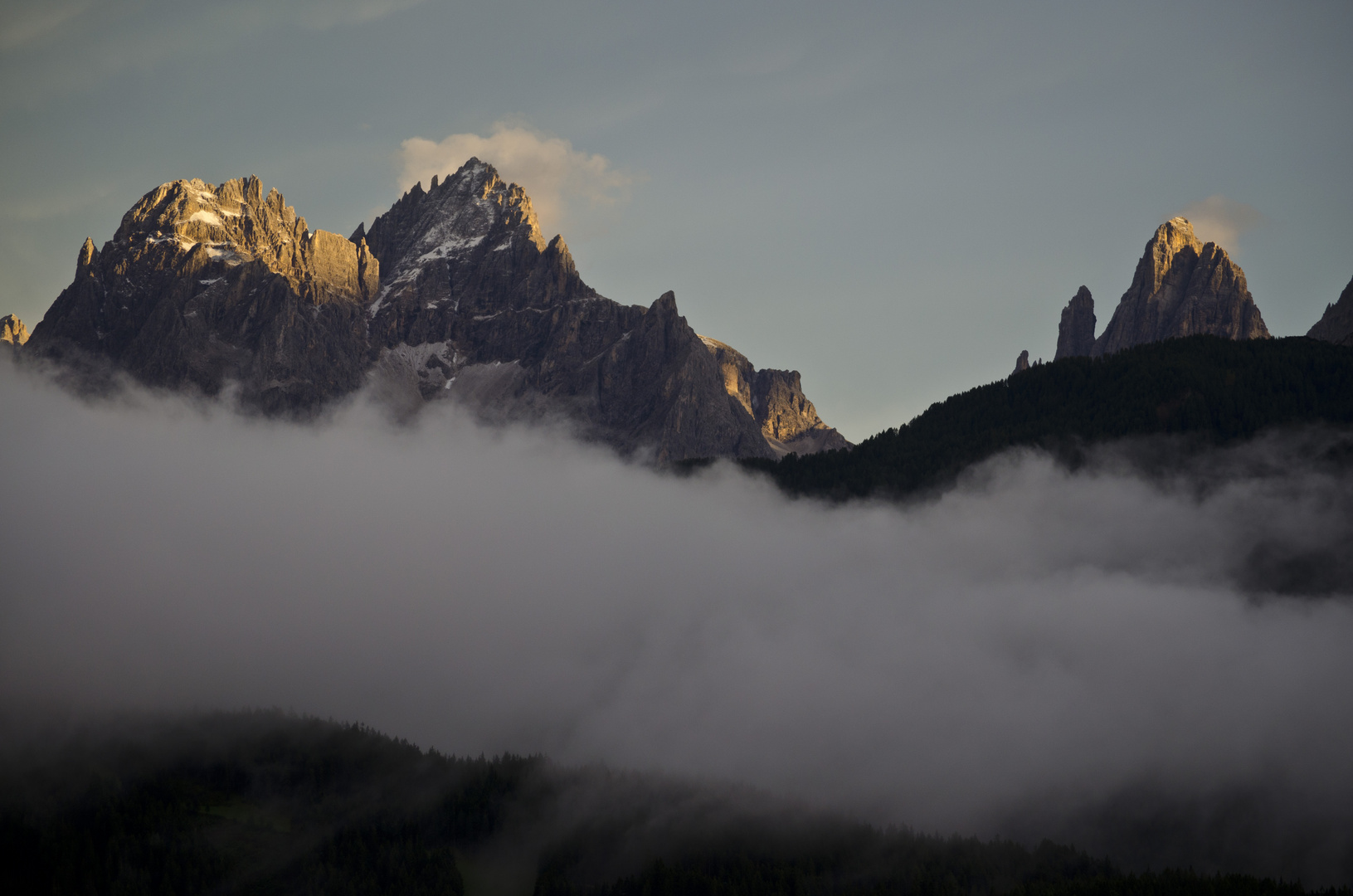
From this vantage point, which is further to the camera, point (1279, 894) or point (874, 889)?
point (874, 889)

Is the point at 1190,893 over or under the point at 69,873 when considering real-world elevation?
over

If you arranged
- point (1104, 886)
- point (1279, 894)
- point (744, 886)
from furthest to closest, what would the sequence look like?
point (744, 886), point (1104, 886), point (1279, 894)

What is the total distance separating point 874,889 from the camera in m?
190

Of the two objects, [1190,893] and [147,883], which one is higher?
[1190,893]

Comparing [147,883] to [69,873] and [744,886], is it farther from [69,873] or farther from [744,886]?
[744,886]

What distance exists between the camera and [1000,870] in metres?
199

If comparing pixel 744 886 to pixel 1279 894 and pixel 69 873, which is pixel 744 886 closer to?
pixel 1279 894

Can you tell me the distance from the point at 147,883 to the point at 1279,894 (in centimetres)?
17817

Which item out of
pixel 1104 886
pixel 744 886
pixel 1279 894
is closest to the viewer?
pixel 1279 894

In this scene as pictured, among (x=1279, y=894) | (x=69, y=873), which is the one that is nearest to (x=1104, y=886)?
(x=1279, y=894)

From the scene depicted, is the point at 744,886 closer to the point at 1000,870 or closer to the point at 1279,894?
the point at 1000,870

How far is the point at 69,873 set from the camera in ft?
654

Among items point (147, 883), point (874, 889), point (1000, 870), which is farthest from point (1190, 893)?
point (147, 883)

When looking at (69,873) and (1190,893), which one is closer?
(1190,893)
